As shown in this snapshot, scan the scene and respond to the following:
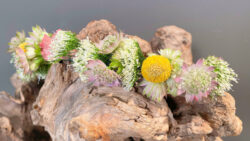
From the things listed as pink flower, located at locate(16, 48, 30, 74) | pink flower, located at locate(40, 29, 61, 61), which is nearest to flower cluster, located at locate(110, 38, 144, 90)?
pink flower, located at locate(40, 29, 61, 61)

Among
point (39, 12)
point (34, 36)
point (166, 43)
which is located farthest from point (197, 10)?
point (39, 12)

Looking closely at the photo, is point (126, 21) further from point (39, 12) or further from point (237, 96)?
point (237, 96)

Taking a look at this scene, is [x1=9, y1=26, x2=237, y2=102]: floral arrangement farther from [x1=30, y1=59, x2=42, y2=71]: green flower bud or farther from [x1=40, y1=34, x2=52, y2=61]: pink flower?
[x1=30, y1=59, x2=42, y2=71]: green flower bud

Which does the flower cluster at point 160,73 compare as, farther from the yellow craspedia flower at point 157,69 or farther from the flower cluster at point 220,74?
the flower cluster at point 220,74

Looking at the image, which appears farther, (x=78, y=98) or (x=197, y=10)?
(x=197, y=10)

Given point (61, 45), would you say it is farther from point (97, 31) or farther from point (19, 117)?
point (19, 117)

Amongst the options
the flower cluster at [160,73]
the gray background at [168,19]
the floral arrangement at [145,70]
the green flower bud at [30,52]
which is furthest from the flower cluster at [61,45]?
the gray background at [168,19]
